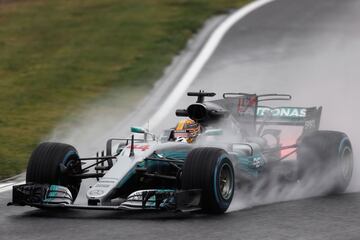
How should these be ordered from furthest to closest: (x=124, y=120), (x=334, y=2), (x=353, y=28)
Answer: (x=334, y=2) < (x=353, y=28) < (x=124, y=120)

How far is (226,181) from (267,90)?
832cm

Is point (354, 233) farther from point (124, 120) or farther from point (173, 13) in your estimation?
point (173, 13)

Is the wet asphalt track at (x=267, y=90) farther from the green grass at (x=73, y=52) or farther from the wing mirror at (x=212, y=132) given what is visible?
the green grass at (x=73, y=52)

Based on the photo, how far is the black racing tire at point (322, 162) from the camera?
1128 cm

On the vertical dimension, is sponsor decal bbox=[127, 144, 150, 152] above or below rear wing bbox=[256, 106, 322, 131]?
below

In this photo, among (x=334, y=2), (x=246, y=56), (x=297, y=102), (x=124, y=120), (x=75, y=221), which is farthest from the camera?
(x=334, y=2)

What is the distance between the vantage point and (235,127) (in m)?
11.3

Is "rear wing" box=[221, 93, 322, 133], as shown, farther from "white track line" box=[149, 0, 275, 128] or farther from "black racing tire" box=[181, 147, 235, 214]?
"white track line" box=[149, 0, 275, 128]

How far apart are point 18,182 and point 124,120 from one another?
172 inches

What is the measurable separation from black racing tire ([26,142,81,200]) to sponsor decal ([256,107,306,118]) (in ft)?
11.5

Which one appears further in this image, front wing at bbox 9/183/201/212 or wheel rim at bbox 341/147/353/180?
wheel rim at bbox 341/147/353/180

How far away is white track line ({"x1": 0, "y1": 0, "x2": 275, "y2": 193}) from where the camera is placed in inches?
639

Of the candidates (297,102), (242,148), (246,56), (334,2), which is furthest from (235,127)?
(334,2)

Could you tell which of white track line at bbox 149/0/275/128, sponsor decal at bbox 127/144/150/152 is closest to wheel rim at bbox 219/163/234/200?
sponsor decal at bbox 127/144/150/152
